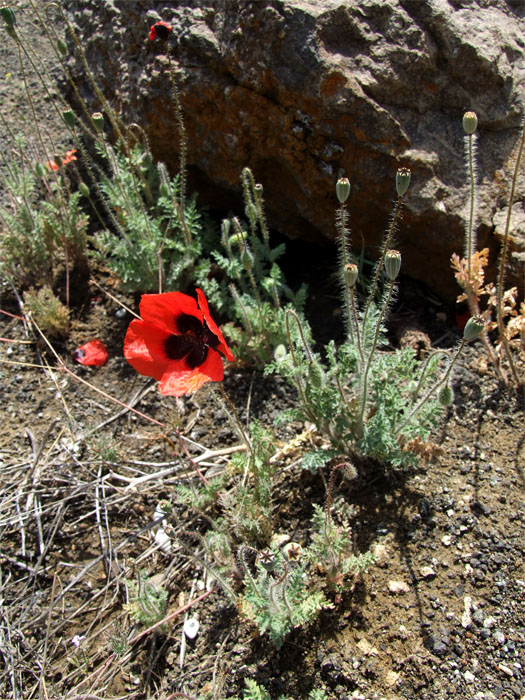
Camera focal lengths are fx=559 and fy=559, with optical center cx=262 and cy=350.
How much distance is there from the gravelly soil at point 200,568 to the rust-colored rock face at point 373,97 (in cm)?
71

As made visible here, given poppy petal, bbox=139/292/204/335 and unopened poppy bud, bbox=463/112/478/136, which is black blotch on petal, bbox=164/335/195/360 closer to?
poppy petal, bbox=139/292/204/335

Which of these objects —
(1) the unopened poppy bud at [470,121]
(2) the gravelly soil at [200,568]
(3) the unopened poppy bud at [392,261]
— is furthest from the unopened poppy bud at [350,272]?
(2) the gravelly soil at [200,568]

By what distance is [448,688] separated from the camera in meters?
1.91

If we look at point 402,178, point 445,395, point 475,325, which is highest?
point 402,178

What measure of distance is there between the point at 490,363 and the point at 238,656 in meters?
1.81

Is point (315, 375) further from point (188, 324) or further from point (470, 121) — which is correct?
point (470, 121)

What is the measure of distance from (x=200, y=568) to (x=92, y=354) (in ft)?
4.86

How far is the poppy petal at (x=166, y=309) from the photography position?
7.09 ft

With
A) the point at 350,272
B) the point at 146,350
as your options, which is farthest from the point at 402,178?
the point at 146,350

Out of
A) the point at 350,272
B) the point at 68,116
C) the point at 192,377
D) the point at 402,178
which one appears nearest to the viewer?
the point at 402,178

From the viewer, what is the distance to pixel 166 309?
2229 mm

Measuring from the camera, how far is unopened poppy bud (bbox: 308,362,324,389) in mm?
2412

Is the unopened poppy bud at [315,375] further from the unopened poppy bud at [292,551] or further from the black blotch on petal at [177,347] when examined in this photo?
the unopened poppy bud at [292,551]

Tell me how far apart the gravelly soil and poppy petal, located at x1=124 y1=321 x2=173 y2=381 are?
1.80 feet
